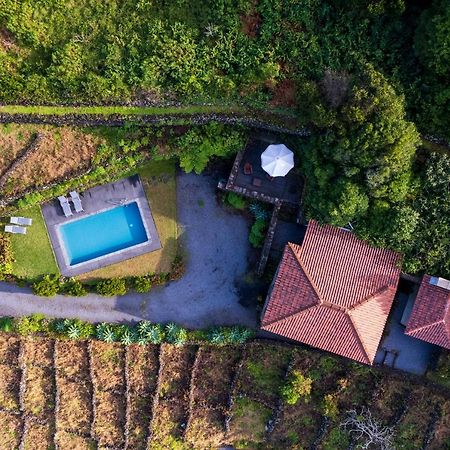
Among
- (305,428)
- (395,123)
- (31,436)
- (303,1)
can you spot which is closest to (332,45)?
(303,1)

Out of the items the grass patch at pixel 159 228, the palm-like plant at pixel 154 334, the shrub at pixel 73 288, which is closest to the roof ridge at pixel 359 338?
the grass patch at pixel 159 228

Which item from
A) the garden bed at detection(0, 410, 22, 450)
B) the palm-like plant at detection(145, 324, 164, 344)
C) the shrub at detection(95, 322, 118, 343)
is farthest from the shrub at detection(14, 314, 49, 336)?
the palm-like plant at detection(145, 324, 164, 344)

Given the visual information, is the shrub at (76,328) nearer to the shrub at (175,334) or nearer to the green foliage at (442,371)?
the shrub at (175,334)

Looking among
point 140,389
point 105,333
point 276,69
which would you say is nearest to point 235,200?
point 276,69

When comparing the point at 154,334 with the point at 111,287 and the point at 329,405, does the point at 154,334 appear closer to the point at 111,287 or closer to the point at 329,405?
the point at 111,287

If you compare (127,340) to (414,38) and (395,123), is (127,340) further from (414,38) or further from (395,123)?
(414,38)

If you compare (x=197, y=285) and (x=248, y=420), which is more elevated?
(x=197, y=285)
